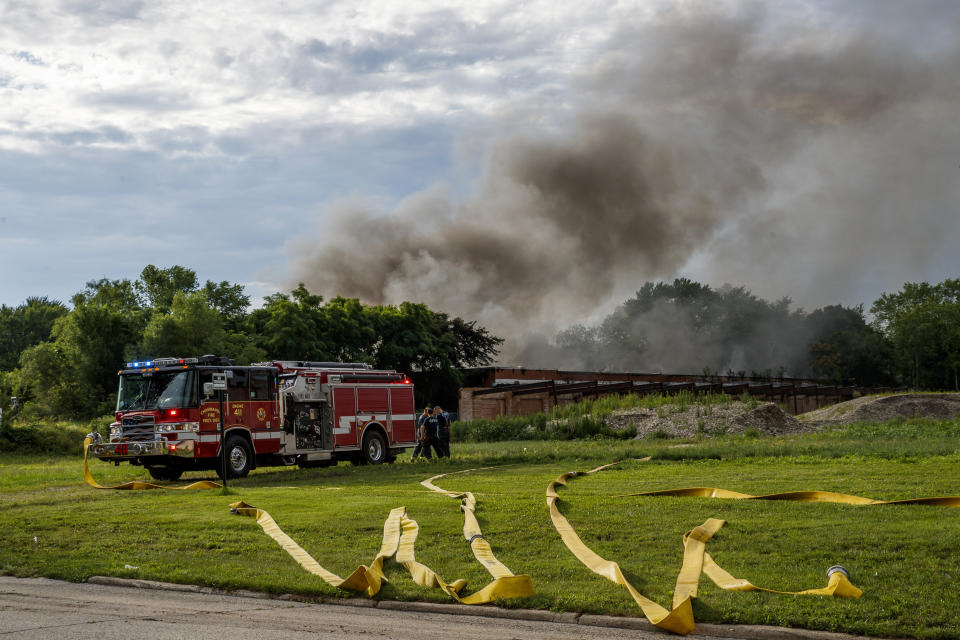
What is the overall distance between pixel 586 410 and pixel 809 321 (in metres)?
79.6

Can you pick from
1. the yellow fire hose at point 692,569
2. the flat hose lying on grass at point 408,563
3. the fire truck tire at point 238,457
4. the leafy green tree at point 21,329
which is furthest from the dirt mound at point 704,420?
the leafy green tree at point 21,329

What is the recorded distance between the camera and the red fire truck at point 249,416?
2064cm

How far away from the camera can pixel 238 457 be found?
21.7 m

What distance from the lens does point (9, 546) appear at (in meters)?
11.8

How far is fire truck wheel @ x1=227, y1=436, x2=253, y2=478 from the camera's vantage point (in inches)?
846

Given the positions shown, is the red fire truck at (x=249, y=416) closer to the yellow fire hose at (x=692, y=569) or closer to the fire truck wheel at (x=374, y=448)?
the fire truck wheel at (x=374, y=448)

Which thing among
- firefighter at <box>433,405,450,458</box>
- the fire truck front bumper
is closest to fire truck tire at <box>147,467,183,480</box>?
the fire truck front bumper

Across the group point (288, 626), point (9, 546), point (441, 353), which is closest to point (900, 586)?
point (288, 626)

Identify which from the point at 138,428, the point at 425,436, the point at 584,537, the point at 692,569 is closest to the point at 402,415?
the point at 425,436

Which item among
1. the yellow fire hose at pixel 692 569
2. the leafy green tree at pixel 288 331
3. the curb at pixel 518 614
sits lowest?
the curb at pixel 518 614

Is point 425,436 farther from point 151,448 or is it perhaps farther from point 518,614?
point 518,614

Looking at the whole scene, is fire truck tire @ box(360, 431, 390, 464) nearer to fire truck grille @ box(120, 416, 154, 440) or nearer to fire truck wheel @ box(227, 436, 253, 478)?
fire truck wheel @ box(227, 436, 253, 478)

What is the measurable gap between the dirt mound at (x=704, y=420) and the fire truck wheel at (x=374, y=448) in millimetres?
12125

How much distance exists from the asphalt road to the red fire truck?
9902 mm
